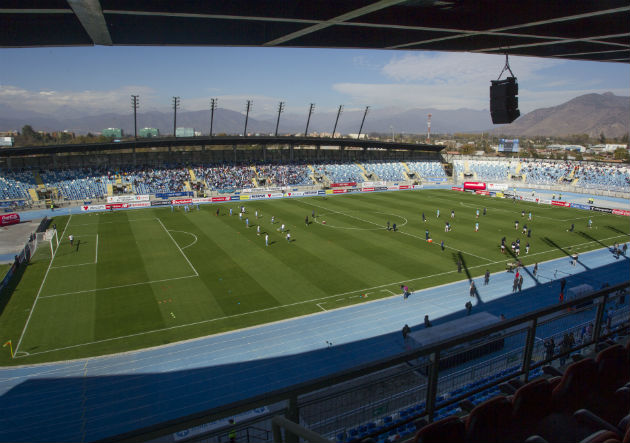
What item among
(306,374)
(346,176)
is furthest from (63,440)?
(346,176)

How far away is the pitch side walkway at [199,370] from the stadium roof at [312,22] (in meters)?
11.8

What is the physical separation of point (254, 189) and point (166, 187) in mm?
12538

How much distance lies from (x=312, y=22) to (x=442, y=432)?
4374 millimetres

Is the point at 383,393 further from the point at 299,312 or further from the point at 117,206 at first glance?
the point at 117,206

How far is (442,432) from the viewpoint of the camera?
3.06 meters

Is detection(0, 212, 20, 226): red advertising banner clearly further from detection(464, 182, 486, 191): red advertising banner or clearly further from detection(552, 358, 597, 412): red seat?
detection(464, 182, 486, 191): red advertising banner

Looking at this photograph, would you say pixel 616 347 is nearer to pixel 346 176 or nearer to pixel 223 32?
pixel 223 32

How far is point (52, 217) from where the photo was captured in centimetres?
4369

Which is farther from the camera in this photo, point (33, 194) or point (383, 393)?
point (33, 194)

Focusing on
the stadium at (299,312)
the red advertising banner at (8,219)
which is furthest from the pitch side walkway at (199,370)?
the red advertising banner at (8,219)

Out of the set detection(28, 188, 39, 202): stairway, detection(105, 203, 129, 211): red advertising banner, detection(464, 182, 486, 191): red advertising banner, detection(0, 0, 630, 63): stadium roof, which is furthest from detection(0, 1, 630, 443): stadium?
detection(464, 182, 486, 191): red advertising banner

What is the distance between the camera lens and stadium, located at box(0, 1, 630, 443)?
383 centimetres

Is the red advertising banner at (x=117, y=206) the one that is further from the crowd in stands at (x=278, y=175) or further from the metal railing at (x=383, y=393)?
the metal railing at (x=383, y=393)

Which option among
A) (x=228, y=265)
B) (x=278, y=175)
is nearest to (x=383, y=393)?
(x=228, y=265)
